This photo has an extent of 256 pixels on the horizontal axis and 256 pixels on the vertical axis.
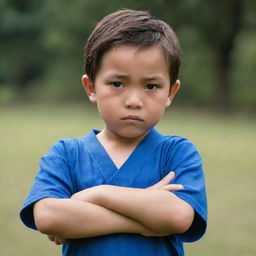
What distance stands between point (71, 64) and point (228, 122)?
14.1 meters

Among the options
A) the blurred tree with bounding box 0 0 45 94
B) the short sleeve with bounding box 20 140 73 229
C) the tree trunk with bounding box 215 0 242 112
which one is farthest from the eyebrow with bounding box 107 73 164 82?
the blurred tree with bounding box 0 0 45 94

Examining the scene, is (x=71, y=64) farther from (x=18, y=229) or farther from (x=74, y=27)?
(x=18, y=229)

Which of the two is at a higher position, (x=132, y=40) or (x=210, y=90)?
(x=210, y=90)

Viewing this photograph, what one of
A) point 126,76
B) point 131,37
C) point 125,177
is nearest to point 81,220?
point 125,177

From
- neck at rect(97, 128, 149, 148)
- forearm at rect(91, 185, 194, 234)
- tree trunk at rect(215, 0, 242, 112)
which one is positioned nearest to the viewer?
forearm at rect(91, 185, 194, 234)

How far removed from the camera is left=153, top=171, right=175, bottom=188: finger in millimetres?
2441

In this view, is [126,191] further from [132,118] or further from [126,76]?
[126,76]

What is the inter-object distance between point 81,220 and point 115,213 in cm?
13

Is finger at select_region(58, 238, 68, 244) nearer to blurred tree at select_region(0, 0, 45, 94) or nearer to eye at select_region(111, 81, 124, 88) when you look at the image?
eye at select_region(111, 81, 124, 88)

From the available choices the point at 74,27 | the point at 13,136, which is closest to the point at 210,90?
the point at 74,27

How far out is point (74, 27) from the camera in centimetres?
2800

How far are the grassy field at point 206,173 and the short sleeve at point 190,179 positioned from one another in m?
2.72

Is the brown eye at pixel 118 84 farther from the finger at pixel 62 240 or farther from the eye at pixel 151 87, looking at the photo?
the finger at pixel 62 240

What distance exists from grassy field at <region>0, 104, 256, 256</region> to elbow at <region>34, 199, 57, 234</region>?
2.79 meters
